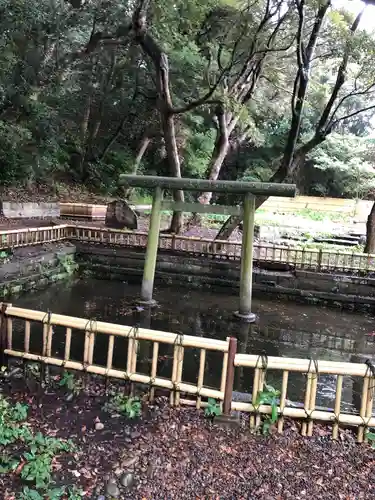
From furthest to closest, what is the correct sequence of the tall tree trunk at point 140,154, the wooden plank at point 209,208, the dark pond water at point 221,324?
the tall tree trunk at point 140,154 < the wooden plank at point 209,208 < the dark pond water at point 221,324

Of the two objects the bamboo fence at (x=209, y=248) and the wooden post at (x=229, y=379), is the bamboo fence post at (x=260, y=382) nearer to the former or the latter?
the wooden post at (x=229, y=379)

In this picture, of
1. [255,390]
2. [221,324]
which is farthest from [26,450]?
[221,324]

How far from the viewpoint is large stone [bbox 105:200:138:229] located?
14820 mm

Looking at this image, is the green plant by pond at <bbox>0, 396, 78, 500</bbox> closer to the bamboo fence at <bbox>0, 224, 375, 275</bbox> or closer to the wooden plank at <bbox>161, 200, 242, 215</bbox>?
the wooden plank at <bbox>161, 200, 242, 215</bbox>

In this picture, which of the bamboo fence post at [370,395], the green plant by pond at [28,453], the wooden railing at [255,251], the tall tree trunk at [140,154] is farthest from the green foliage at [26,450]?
the tall tree trunk at [140,154]

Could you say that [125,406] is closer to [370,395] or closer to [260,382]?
[260,382]

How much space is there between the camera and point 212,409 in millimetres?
4039

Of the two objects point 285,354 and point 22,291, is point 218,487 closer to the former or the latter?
point 285,354

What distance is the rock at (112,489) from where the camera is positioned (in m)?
3.10

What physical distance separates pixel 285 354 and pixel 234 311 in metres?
2.47

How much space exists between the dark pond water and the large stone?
3418 mm

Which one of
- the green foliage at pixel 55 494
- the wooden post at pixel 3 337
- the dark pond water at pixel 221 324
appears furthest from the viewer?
the dark pond water at pixel 221 324

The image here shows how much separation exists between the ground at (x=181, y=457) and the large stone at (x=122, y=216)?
10736 millimetres

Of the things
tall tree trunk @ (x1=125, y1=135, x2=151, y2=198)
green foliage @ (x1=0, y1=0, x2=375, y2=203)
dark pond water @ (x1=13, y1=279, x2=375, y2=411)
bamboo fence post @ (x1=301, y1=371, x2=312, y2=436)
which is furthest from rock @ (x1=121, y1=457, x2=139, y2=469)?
tall tree trunk @ (x1=125, y1=135, x2=151, y2=198)
